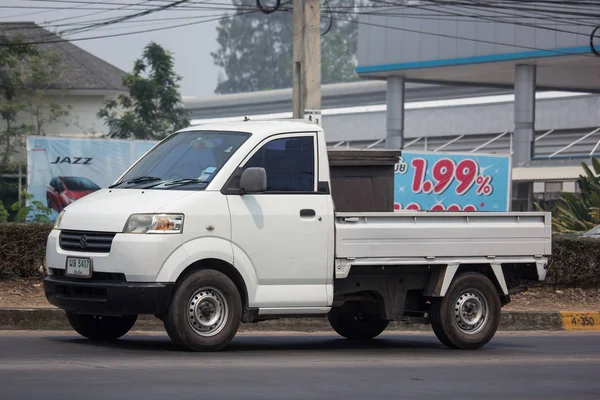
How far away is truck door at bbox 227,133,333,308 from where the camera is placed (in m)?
10.2

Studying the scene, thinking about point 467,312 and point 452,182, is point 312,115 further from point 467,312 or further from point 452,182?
point 452,182

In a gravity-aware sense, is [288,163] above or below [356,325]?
above

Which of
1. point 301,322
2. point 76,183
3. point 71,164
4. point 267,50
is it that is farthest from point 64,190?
point 267,50

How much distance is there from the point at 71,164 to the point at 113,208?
63.7 feet

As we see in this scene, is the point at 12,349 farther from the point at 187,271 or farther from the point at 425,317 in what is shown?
the point at 425,317

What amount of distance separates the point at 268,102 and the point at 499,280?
58.4 m

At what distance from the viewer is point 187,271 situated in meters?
9.96

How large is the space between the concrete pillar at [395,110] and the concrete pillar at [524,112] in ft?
17.1

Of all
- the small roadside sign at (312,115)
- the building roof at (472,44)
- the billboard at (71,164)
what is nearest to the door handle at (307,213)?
the small roadside sign at (312,115)

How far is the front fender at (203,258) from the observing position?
976 cm

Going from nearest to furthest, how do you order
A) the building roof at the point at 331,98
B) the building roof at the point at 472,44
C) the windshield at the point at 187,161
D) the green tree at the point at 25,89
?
the windshield at the point at 187,161 < the building roof at the point at 472,44 < the green tree at the point at 25,89 < the building roof at the point at 331,98

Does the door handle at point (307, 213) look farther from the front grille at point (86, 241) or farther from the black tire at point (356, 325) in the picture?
the black tire at point (356, 325)

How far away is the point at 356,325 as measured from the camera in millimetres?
12297

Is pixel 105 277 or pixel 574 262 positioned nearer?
pixel 105 277
